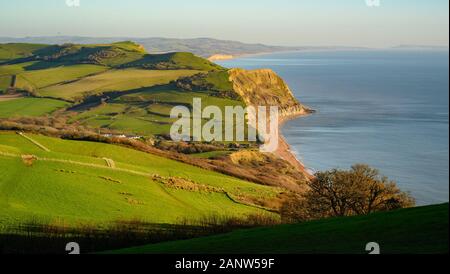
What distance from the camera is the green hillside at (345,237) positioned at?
1689 cm

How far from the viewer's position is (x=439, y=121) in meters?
121

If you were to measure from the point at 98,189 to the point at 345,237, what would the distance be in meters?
26.4

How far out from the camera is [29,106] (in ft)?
449

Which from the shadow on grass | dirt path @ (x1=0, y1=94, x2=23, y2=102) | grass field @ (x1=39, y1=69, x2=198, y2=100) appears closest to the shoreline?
grass field @ (x1=39, y1=69, x2=198, y2=100)

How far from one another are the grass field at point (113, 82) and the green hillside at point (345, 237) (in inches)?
5447

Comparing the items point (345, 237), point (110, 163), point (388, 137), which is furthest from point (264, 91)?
point (345, 237)

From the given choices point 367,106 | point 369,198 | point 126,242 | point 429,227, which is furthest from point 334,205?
point 367,106

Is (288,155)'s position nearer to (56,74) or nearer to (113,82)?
(113,82)

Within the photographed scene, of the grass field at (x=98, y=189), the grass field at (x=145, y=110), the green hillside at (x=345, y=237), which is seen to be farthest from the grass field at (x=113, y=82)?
the green hillside at (x=345, y=237)

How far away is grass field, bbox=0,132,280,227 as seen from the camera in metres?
34.4

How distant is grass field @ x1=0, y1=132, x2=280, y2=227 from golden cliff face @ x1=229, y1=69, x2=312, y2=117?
3815 inches

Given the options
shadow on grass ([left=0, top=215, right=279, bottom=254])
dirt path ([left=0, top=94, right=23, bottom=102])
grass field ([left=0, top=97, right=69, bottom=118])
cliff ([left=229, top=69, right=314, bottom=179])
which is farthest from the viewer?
cliff ([left=229, top=69, right=314, bottom=179])

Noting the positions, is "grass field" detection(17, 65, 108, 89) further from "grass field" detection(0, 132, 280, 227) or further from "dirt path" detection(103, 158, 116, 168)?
"dirt path" detection(103, 158, 116, 168)
